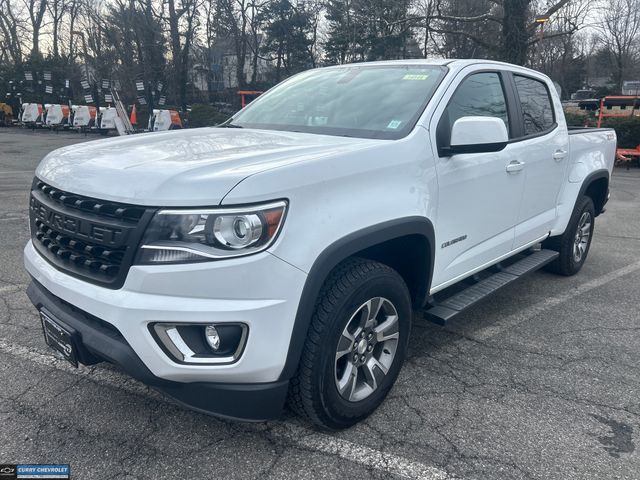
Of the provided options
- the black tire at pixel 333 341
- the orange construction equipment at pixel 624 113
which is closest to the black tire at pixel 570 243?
the black tire at pixel 333 341

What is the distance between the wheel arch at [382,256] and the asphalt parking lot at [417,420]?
0.55 meters

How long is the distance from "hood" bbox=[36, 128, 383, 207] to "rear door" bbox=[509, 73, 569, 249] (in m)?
1.74

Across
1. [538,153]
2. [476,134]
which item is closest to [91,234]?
[476,134]

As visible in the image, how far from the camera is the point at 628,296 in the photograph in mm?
4762

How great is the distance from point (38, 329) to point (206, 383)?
7.13 feet

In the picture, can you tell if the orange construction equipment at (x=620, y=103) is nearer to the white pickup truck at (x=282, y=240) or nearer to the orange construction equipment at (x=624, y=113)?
the orange construction equipment at (x=624, y=113)

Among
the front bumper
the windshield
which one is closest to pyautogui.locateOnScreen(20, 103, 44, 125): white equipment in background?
the windshield

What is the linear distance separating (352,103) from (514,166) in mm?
1230

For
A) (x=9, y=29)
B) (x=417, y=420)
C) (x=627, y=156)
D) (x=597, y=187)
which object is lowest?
(x=417, y=420)

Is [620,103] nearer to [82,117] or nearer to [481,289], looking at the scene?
[481,289]

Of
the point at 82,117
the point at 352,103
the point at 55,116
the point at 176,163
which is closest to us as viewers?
the point at 176,163

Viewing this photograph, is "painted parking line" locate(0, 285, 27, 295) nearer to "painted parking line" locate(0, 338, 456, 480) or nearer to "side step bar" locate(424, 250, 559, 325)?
"painted parking line" locate(0, 338, 456, 480)

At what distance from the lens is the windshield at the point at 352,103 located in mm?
3094

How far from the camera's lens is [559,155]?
14.4ft
